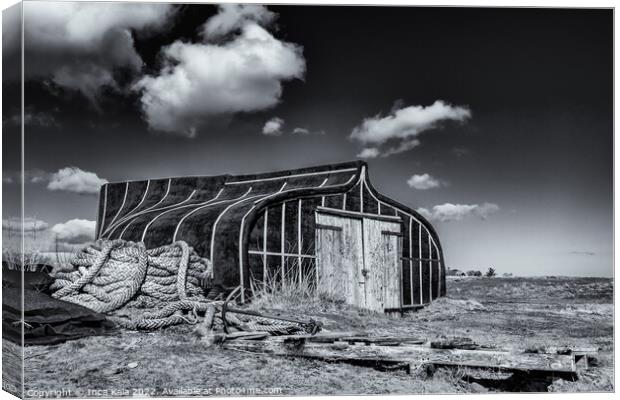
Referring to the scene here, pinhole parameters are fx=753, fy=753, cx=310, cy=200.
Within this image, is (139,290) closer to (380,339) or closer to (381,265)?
(380,339)

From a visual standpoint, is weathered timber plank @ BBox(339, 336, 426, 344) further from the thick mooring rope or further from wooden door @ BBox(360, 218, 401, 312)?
wooden door @ BBox(360, 218, 401, 312)

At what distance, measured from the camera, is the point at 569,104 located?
880cm

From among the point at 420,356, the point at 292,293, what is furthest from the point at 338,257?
the point at 420,356

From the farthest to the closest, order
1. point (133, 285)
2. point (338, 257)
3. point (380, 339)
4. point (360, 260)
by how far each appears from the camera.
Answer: point (360, 260)
point (338, 257)
point (133, 285)
point (380, 339)

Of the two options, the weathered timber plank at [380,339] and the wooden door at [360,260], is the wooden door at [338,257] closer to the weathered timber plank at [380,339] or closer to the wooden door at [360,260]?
the wooden door at [360,260]

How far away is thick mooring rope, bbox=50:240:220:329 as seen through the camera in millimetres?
8367

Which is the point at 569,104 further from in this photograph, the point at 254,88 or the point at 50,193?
the point at 50,193

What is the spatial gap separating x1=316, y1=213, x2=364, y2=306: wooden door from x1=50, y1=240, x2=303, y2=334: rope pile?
219 cm

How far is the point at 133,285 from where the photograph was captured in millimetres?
8633

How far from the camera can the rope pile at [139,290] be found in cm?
832

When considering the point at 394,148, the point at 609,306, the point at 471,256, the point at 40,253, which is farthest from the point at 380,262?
the point at 40,253

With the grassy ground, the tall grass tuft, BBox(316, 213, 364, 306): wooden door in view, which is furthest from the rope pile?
BBox(316, 213, 364, 306): wooden door

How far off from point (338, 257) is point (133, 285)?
3420 mm

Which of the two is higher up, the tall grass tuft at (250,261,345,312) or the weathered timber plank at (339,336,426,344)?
the tall grass tuft at (250,261,345,312)
